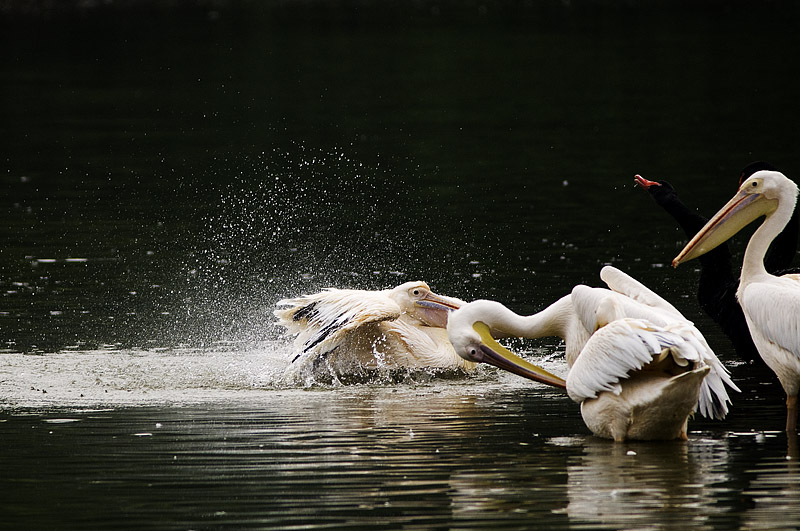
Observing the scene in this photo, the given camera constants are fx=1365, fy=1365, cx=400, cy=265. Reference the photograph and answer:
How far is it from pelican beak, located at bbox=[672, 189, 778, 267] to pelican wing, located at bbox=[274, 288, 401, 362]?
6.17 feet

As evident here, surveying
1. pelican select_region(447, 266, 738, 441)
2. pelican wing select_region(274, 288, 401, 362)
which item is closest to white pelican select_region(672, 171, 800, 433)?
pelican select_region(447, 266, 738, 441)

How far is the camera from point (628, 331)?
643 centimetres

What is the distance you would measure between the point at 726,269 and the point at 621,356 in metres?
2.83

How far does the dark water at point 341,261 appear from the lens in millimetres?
5867

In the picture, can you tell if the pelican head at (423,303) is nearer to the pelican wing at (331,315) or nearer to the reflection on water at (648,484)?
the pelican wing at (331,315)

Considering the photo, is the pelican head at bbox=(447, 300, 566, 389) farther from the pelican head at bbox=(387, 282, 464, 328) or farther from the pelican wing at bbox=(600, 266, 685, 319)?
the pelican head at bbox=(387, 282, 464, 328)

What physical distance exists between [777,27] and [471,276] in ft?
96.8

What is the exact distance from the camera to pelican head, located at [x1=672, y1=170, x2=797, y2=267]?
762 cm

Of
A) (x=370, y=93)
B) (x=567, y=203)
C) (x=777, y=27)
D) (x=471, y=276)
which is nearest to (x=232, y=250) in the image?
(x=471, y=276)

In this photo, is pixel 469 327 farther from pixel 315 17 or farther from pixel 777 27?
pixel 315 17

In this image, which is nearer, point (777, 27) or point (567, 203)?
point (567, 203)

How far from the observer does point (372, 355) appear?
28.4 ft

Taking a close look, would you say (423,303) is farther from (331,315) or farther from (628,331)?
(628,331)

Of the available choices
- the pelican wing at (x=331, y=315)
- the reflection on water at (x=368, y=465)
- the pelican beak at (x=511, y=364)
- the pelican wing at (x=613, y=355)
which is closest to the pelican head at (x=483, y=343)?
the pelican beak at (x=511, y=364)
